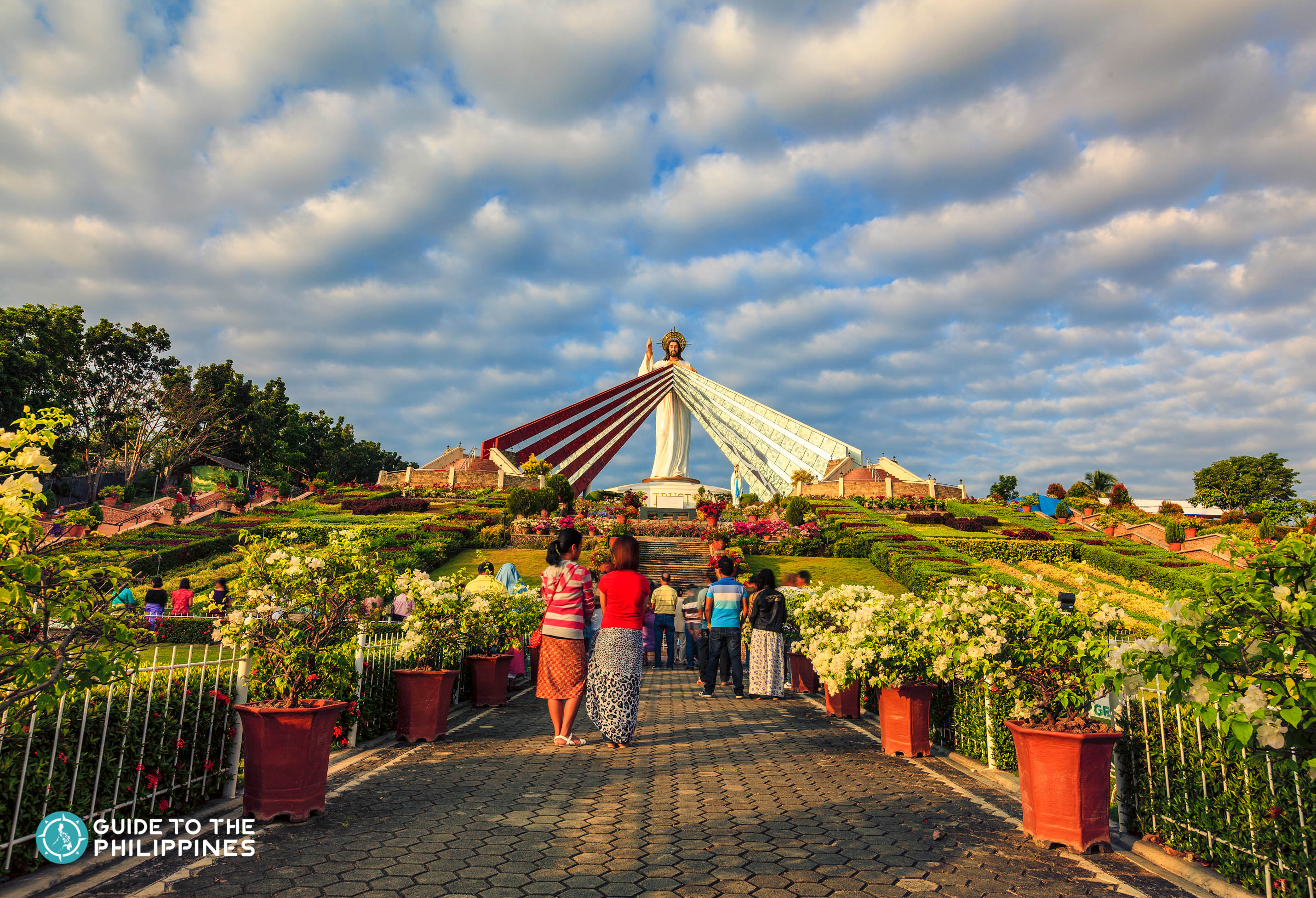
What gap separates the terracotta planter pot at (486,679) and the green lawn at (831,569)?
10.4m

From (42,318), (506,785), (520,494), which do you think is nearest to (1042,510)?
(520,494)

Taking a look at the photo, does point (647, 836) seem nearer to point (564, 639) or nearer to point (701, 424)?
point (564, 639)

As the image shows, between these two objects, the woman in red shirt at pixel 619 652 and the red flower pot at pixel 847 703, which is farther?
the red flower pot at pixel 847 703

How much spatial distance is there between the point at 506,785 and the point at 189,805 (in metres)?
1.66

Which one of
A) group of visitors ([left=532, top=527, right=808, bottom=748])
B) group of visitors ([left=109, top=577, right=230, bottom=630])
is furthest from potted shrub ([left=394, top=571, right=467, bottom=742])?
group of visitors ([left=109, top=577, right=230, bottom=630])

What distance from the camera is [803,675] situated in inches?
357

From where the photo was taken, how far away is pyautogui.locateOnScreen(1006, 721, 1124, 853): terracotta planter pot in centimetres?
342

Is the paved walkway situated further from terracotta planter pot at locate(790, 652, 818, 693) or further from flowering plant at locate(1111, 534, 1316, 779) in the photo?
terracotta planter pot at locate(790, 652, 818, 693)

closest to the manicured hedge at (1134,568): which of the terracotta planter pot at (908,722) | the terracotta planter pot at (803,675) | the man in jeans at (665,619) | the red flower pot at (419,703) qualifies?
the terracotta planter pot at (803,675)

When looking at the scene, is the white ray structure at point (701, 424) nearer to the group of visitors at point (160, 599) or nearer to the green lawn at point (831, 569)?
the green lawn at point (831, 569)

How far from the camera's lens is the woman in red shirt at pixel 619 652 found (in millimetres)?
5711

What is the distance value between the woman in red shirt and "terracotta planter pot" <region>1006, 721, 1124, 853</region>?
2.98 meters

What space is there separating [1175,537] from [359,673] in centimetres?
2667

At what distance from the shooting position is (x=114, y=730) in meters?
3.37
